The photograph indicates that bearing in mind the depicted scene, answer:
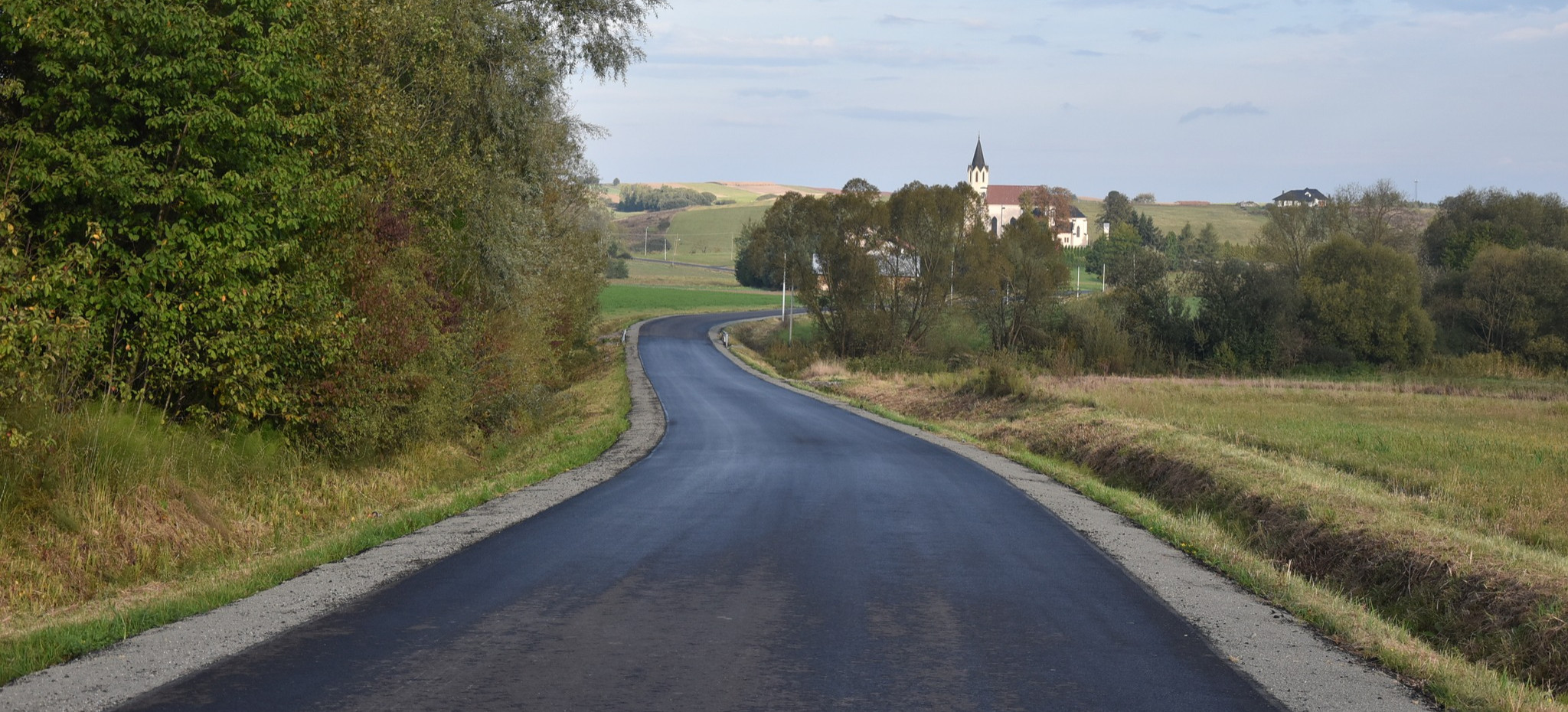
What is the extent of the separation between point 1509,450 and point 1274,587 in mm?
16149

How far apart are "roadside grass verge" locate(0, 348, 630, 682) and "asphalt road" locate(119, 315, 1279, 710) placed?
134cm

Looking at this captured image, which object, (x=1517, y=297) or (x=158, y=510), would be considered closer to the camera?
(x=158, y=510)

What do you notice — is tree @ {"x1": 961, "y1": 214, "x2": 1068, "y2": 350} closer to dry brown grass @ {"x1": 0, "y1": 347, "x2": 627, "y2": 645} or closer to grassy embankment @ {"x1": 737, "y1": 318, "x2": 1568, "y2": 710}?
grassy embankment @ {"x1": 737, "y1": 318, "x2": 1568, "y2": 710}

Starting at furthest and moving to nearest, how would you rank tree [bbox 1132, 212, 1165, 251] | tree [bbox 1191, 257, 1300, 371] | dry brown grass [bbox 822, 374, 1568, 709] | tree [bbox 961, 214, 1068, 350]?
1. tree [bbox 1132, 212, 1165, 251]
2. tree [bbox 961, 214, 1068, 350]
3. tree [bbox 1191, 257, 1300, 371]
4. dry brown grass [bbox 822, 374, 1568, 709]

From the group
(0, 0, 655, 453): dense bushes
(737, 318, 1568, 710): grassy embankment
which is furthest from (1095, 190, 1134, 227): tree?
(0, 0, 655, 453): dense bushes

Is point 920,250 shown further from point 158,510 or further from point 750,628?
point 750,628

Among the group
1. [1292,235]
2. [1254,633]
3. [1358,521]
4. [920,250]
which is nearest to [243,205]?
[1254,633]

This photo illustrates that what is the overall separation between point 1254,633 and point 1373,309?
6409 centimetres

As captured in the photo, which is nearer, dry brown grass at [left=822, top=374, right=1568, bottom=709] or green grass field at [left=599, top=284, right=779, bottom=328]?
dry brown grass at [left=822, top=374, right=1568, bottom=709]

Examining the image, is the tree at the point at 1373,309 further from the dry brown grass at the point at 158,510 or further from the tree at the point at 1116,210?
the tree at the point at 1116,210

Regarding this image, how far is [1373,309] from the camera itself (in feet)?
213

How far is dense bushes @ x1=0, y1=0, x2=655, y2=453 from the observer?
42.4 ft

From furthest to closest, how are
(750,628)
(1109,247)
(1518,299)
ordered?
(1109,247), (1518,299), (750,628)

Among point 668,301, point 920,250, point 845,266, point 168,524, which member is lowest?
point 668,301
